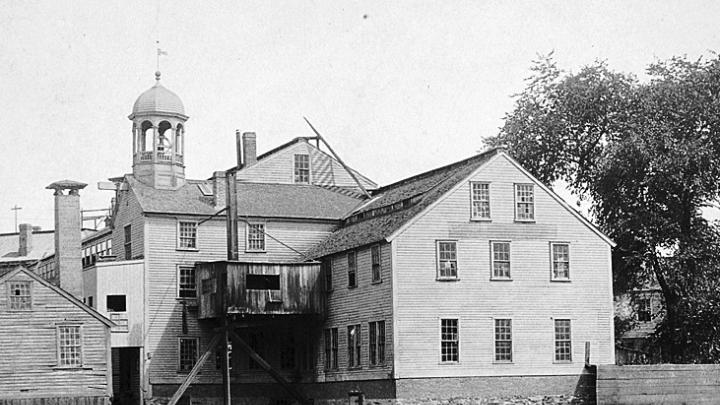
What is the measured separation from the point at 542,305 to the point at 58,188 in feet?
69.1

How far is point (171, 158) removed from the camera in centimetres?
5900

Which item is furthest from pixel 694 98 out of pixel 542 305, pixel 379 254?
pixel 379 254

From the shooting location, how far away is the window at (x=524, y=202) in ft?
165

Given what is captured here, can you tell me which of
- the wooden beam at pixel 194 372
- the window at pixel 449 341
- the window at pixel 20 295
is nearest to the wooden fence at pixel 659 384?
the window at pixel 449 341

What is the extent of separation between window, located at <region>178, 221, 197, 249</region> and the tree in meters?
19.8

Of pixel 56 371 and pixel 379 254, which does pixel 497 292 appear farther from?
pixel 56 371

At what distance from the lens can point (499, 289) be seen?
1950 inches

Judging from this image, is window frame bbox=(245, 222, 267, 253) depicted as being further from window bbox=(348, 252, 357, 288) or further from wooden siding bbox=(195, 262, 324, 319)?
window bbox=(348, 252, 357, 288)

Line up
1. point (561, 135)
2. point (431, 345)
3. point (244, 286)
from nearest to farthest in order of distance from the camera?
point (431, 345) < point (244, 286) < point (561, 135)

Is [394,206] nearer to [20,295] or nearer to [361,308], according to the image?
[361,308]

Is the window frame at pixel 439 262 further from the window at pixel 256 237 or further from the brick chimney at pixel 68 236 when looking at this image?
the brick chimney at pixel 68 236

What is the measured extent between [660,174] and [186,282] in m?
22.5

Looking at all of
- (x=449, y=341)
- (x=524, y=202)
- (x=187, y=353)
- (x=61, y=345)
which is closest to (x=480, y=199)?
(x=524, y=202)

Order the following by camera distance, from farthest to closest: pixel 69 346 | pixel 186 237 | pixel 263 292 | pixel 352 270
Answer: pixel 186 237 < pixel 263 292 < pixel 352 270 < pixel 69 346
